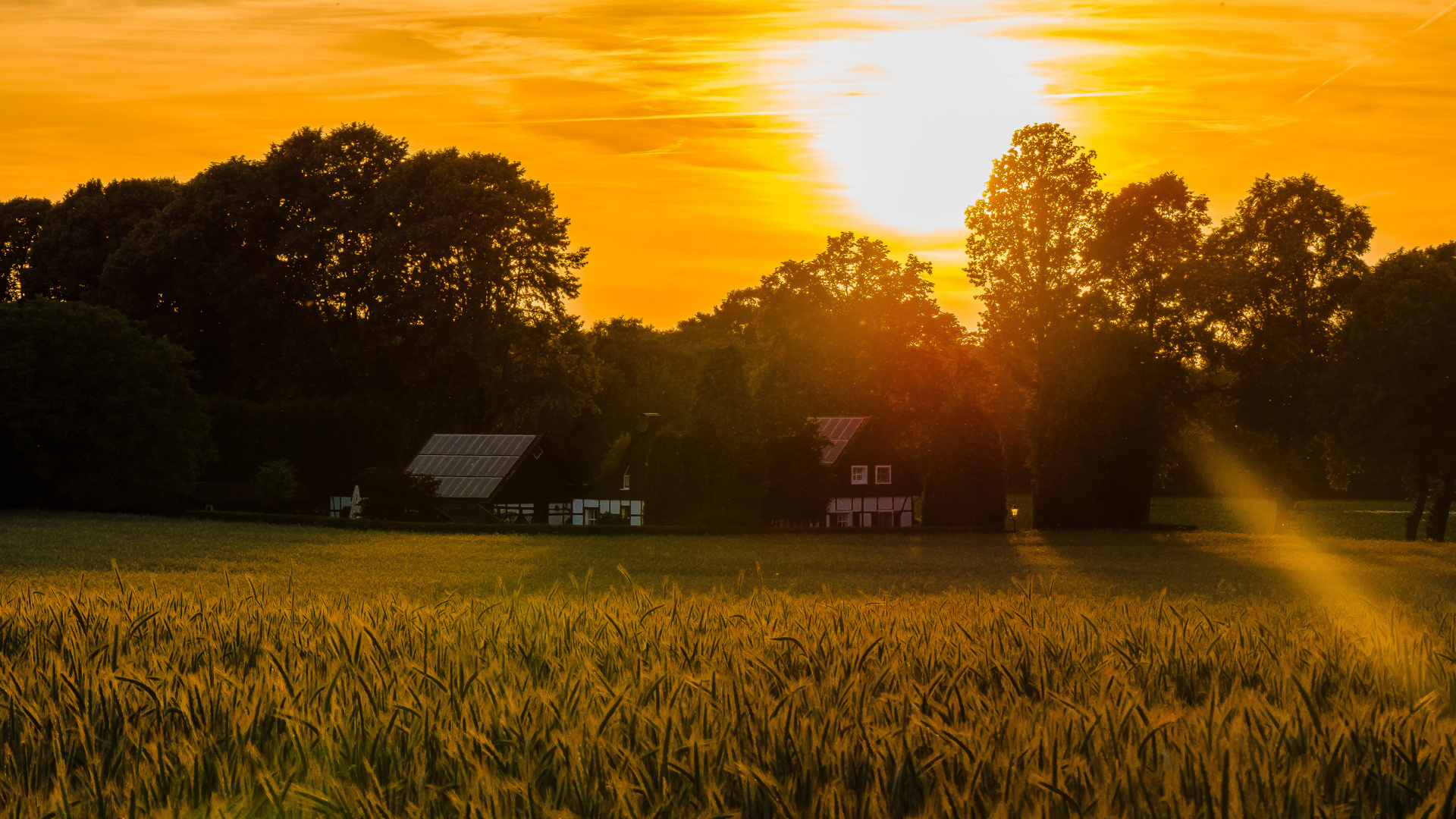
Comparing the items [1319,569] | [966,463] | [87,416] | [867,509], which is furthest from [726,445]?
[867,509]

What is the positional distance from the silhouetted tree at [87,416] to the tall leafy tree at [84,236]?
66.9ft

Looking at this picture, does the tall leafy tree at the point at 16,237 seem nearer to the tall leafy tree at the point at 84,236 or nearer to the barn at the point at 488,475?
the tall leafy tree at the point at 84,236

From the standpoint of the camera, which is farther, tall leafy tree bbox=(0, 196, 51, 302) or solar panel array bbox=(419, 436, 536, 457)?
tall leafy tree bbox=(0, 196, 51, 302)

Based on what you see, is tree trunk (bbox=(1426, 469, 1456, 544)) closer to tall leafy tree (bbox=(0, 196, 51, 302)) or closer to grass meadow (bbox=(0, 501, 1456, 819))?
grass meadow (bbox=(0, 501, 1456, 819))

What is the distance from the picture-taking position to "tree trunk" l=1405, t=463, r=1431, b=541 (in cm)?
4888

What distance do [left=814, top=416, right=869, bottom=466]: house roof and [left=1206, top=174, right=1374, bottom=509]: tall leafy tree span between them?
20.3 metres

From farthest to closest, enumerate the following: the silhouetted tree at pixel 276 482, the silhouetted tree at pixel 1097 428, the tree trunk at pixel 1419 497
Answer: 1. the silhouetted tree at pixel 276 482
2. the tree trunk at pixel 1419 497
3. the silhouetted tree at pixel 1097 428

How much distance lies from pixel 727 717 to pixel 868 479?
2610 inches

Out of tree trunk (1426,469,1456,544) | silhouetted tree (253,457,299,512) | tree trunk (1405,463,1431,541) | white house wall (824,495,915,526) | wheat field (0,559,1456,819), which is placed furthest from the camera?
white house wall (824,495,915,526)

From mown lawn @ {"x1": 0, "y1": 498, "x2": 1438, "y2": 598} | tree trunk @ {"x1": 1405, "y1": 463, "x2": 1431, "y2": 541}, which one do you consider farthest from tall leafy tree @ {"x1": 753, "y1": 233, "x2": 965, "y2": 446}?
tree trunk @ {"x1": 1405, "y1": 463, "x2": 1431, "y2": 541}

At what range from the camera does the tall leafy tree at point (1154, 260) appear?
176 feet

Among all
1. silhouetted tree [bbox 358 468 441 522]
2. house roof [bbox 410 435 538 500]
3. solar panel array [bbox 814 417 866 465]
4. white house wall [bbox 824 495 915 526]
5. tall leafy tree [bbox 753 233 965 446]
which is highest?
tall leafy tree [bbox 753 233 965 446]

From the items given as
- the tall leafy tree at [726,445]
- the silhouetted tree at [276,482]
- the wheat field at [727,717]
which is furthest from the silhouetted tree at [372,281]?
the wheat field at [727,717]

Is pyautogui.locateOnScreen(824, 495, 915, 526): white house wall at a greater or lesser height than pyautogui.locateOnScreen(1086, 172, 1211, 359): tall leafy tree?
lesser
